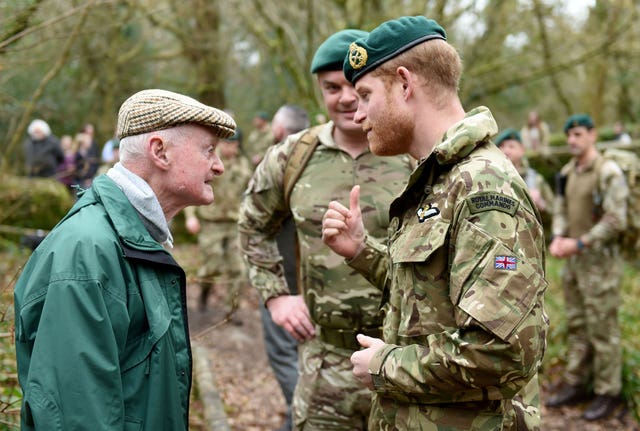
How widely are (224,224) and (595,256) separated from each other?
475 cm

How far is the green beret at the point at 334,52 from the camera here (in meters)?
3.15

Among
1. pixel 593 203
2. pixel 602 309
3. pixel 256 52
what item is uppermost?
pixel 256 52

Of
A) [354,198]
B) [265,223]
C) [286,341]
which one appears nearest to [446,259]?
[354,198]

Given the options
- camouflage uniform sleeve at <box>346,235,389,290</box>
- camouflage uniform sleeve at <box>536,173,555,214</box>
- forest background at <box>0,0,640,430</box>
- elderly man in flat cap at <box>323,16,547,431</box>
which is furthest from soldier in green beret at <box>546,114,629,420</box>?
elderly man in flat cap at <box>323,16,547,431</box>

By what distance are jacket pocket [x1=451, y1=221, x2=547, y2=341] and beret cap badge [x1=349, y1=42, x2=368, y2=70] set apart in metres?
0.74

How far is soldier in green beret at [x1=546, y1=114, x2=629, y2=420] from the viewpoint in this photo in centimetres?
574

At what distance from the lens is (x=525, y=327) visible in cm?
184

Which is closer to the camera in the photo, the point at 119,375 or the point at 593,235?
the point at 119,375

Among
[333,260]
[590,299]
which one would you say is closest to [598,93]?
[590,299]

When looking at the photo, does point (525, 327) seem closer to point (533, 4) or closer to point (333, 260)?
point (333, 260)

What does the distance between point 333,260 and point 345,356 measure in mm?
471

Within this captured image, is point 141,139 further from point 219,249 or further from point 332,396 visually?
point 219,249

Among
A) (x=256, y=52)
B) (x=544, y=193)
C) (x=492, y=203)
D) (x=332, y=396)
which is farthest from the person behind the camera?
(x=256, y=52)

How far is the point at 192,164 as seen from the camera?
86.0 inches
